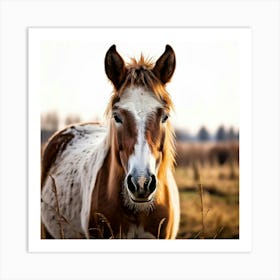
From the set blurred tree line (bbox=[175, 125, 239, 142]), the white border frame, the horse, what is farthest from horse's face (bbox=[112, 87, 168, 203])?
the white border frame

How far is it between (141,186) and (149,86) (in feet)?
1.72

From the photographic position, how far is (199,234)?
9.73 feet

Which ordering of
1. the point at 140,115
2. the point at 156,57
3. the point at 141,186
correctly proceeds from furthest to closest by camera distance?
the point at 156,57
the point at 140,115
the point at 141,186

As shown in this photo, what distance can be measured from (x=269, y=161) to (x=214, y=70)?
0.58m

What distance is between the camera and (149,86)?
2.73 m

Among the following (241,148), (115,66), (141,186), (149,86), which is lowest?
(141,186)

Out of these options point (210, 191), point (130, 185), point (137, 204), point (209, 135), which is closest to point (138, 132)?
point (130, 185)

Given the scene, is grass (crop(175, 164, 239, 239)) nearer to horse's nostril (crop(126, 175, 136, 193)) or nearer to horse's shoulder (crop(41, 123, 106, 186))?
horse's nostril (crop(126, 175, 136, 193))

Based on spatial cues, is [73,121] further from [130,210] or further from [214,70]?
[214,70]

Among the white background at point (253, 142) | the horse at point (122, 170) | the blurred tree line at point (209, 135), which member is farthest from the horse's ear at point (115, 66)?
the blurred tree line at point (209, 135)

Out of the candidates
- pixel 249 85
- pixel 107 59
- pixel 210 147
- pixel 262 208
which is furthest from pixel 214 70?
pixel 262 208

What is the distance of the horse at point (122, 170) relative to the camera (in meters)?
2.63

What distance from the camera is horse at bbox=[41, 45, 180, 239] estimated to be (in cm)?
263

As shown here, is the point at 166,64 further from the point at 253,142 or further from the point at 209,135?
the point at 253,142
